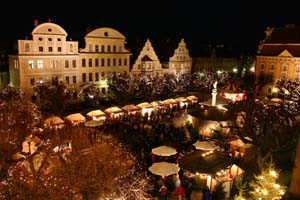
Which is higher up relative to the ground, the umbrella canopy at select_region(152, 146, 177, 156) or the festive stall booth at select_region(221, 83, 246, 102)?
the festive stall booth at select_region(221, 83, 246, 102)

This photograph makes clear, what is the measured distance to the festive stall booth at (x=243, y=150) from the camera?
20750 mm

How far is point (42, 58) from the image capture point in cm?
3500

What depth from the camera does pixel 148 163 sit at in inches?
780

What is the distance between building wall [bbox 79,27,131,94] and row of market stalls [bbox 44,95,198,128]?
10700mm

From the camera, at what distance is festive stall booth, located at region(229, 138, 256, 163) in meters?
20.8

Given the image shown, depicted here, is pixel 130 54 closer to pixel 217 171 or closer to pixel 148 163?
pixel 148 163

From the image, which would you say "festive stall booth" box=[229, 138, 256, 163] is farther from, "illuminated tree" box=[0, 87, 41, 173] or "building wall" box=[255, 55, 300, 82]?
"building wall" box=[255, 55, 300, 82]

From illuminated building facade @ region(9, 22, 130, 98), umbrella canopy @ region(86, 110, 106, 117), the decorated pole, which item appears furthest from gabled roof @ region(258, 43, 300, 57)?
the decorated pole

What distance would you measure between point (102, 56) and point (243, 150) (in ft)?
84.8

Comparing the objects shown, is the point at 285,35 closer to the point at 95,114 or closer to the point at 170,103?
the point at 170,103

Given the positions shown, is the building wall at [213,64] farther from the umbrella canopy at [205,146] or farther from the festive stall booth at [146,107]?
the umbrella canopy at [205,146]

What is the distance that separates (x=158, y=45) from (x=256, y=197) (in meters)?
43.1

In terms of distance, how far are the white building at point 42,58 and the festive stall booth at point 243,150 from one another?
Result: 22.8 meters

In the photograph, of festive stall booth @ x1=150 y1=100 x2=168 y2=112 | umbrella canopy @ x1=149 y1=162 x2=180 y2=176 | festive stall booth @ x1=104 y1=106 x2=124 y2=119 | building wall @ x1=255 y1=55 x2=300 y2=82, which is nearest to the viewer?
umbrella canopy @ x1=149 y1=162 x2=180 y2=176
